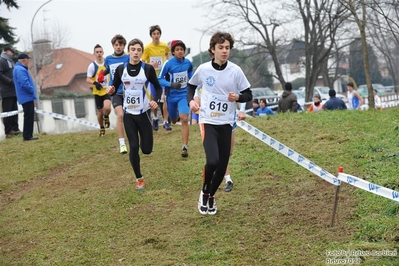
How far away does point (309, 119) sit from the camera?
1412 centimetres

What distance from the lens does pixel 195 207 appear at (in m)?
8.10

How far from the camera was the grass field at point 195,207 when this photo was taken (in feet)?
21.0

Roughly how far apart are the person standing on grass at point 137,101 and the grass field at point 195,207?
62 cm

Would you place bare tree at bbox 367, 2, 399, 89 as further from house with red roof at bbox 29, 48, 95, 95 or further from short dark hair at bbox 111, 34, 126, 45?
house with red roof at bbox 29, 48, 95, 95

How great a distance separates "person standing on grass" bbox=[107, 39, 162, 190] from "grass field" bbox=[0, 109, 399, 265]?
2.05 ft

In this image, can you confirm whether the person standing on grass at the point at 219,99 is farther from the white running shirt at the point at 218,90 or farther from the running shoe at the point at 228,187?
the running shoe at the point at 228,187

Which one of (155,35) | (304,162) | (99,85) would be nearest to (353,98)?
(155,35)

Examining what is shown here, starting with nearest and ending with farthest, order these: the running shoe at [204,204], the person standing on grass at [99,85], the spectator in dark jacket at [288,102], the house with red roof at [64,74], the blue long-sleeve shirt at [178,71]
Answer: the running shoe at [204,204]
the blue long-sleeve shirt at [178,71]
the person standing on grass at [99,85]
the spectator in dark jacket at [288,102]
the house with red roof at [64,74]

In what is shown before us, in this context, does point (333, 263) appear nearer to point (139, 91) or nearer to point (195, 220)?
point (195, 220)

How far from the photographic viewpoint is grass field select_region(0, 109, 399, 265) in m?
6.40

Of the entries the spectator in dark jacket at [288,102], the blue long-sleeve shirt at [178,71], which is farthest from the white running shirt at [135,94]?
the spectator in dark jacket at [288,102]

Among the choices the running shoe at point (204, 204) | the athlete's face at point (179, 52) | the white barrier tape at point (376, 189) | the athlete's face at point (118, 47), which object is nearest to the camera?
the white barrier tape at point (376, 189)

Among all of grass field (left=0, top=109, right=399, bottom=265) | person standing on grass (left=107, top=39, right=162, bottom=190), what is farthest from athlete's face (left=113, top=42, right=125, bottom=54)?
person standing on grass (left=107, top=39, right=162, bottom=190)

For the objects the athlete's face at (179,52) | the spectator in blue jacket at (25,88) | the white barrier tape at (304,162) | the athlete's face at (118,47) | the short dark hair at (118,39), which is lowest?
the white barrier tape at (304,162)
